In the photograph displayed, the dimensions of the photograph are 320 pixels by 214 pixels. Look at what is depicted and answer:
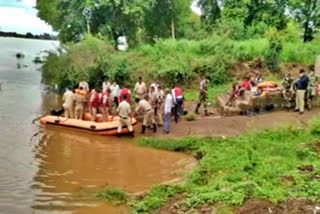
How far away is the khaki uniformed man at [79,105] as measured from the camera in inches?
850

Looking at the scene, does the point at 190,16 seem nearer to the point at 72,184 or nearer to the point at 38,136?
the point at 38,136

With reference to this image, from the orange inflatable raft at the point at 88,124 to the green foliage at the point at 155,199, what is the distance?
7.26 m

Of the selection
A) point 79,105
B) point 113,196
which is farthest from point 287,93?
point 113,196

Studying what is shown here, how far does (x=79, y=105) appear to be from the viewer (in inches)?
856

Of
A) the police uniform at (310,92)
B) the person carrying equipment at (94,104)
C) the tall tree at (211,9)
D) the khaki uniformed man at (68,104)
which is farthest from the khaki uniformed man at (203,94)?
the tall tree at (211,9)

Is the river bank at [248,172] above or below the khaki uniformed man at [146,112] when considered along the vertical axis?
below

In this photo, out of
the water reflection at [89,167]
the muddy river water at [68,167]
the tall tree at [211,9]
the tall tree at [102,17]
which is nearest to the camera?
the muddy river water at [68,167]

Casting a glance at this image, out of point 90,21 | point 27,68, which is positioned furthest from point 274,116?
point 27,68

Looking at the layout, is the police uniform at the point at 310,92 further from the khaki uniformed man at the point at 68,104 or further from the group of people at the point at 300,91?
the khaki uniformed man at the point at 68,104

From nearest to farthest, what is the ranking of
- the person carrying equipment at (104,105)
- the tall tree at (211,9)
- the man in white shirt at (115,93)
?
1. the person carrying equipment at (104,105)
2. the man in white shirt at (115,93)
3. the tall tree at (211,9)

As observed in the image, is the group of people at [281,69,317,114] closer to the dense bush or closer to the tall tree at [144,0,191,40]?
the dense bush

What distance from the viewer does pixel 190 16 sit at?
1766 inches

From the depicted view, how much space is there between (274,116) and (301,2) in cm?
1462

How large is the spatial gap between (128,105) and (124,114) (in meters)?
0.40
